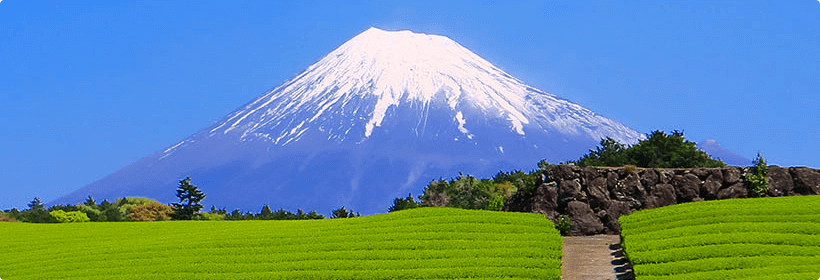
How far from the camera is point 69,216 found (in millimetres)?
52375

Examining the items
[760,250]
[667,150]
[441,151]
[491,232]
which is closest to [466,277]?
[491,232]

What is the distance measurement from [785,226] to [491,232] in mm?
8070

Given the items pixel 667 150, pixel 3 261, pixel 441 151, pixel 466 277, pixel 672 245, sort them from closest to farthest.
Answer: pixel 466 277 → pixel 672 245 → pixel 3 261 → pixel 667 150 → pixel 441 151

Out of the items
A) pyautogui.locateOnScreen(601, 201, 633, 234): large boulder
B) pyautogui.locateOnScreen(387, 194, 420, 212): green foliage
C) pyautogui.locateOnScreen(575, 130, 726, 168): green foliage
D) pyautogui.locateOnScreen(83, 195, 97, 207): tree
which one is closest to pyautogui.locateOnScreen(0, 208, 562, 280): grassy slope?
pyautogui.locateOnScreen(601, 201, 633, 234): large boulder

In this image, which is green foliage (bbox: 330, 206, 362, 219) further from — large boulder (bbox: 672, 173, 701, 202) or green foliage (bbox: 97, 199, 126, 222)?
large boulder (bbox: 672, 173, 701, 202)

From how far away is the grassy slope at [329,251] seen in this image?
900 inches

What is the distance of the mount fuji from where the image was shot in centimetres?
18512

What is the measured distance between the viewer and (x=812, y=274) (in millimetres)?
19781

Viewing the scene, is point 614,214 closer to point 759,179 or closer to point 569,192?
point 569,192

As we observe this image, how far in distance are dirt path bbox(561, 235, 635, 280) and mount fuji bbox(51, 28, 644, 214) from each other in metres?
151

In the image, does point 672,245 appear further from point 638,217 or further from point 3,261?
point 3,261

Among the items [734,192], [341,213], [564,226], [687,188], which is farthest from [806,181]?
[341,213]

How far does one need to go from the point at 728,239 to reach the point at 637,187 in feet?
27.1

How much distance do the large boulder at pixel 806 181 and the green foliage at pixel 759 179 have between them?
1.03 meters
